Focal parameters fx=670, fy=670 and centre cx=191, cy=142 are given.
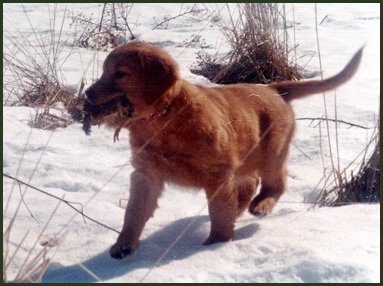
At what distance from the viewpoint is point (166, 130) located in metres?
2.93

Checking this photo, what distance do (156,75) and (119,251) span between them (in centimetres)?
78

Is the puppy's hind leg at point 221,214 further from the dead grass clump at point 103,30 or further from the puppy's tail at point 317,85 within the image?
the dead grass clump at point 103,30

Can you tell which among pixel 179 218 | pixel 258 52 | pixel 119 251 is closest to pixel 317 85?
pixel 179 218

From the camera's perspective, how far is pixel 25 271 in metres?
2.22

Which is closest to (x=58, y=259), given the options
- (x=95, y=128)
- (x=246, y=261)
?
(x=246, y=261)

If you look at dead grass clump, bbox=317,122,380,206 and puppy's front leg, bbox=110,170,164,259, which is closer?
puppy's front leg, bbox=110,170,164,259

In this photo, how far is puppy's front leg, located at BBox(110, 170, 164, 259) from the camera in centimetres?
295

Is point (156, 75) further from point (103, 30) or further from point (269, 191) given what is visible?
point (103, 30)

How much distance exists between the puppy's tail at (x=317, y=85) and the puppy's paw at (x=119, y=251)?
1.48 m

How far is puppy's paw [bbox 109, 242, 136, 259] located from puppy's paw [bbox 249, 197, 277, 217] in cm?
94

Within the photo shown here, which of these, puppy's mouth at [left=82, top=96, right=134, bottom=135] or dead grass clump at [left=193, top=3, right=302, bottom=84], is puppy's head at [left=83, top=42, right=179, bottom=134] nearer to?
puppy's mouth at [left=82, top=96, right=134, bottom=135]

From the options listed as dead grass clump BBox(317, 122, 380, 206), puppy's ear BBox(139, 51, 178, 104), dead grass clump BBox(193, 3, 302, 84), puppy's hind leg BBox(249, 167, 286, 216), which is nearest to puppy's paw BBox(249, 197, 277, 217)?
puppy's hind leg BBox(249, 167, 286, 216)

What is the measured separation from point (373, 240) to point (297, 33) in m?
4.84

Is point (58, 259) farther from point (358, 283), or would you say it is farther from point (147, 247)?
point (358, 283)
